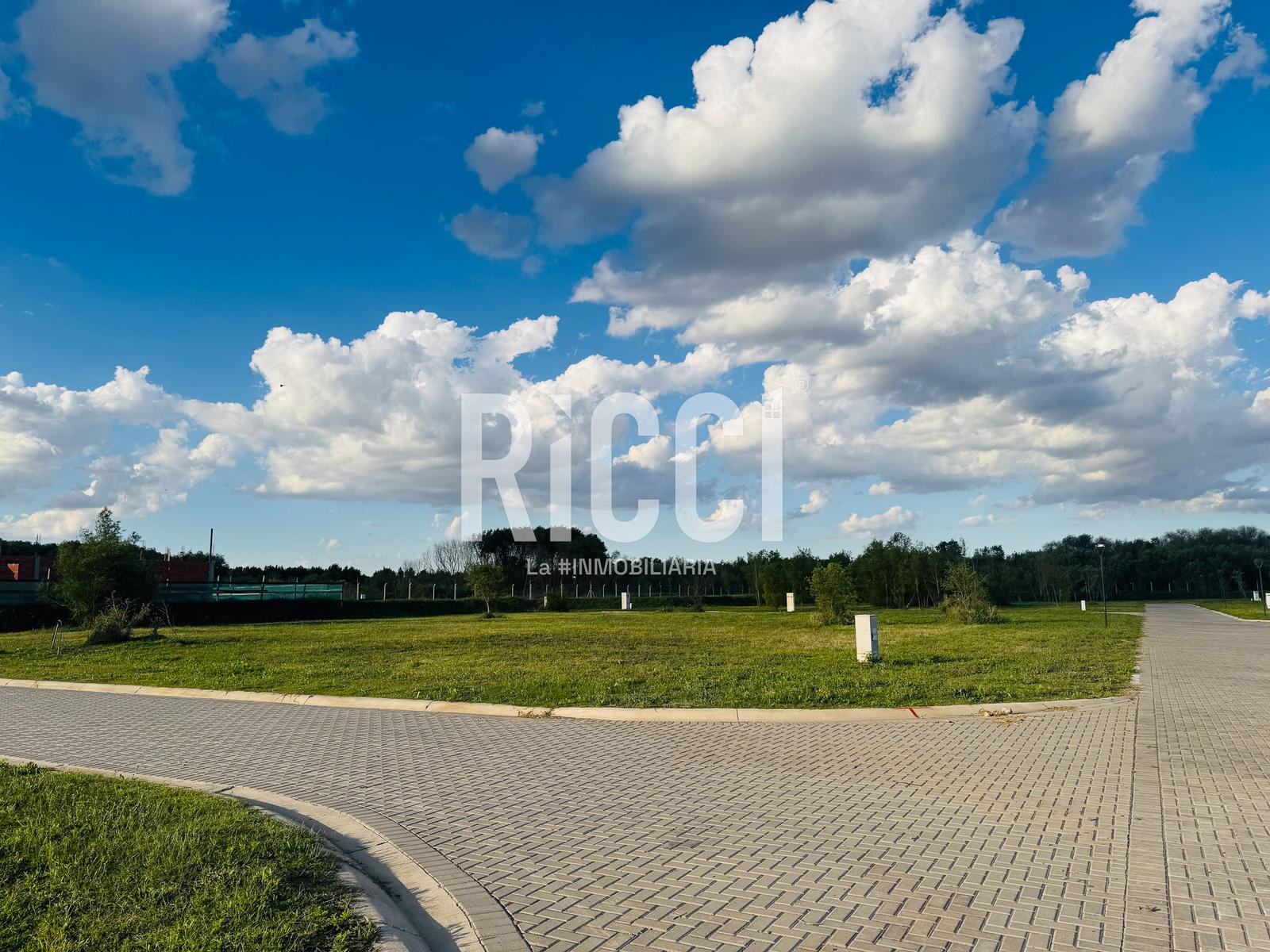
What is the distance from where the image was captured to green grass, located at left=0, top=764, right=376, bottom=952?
3.98 meters

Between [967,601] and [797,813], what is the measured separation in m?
32.8

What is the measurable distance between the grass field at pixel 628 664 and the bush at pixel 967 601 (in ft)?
14.6

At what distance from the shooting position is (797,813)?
21.9ft

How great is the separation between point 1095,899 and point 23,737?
1177cm

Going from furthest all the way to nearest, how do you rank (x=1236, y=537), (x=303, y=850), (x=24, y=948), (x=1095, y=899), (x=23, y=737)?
(x=1236, y=537), (x=23, y=737), (x=303, y=850), (x=1095, y=899), (x=24, y=948)

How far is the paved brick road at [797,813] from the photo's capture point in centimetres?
452

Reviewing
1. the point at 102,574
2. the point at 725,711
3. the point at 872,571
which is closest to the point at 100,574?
the point at 102,574

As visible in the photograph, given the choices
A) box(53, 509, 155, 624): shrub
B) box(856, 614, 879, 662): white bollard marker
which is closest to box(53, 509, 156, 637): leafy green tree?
box(53, 509, 155, 624): shrub

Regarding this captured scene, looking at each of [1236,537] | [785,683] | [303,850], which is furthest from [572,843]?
[1236,537]

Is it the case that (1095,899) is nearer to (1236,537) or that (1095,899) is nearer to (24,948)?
(24,948)

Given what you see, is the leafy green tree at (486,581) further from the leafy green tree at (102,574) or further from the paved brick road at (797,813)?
the paved brick road at (797,813)

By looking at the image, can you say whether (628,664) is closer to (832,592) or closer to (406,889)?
(406,889)

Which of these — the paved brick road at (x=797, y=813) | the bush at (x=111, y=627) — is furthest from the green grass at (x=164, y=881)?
the bush at (x=111, y=627)

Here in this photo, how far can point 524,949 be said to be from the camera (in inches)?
165
